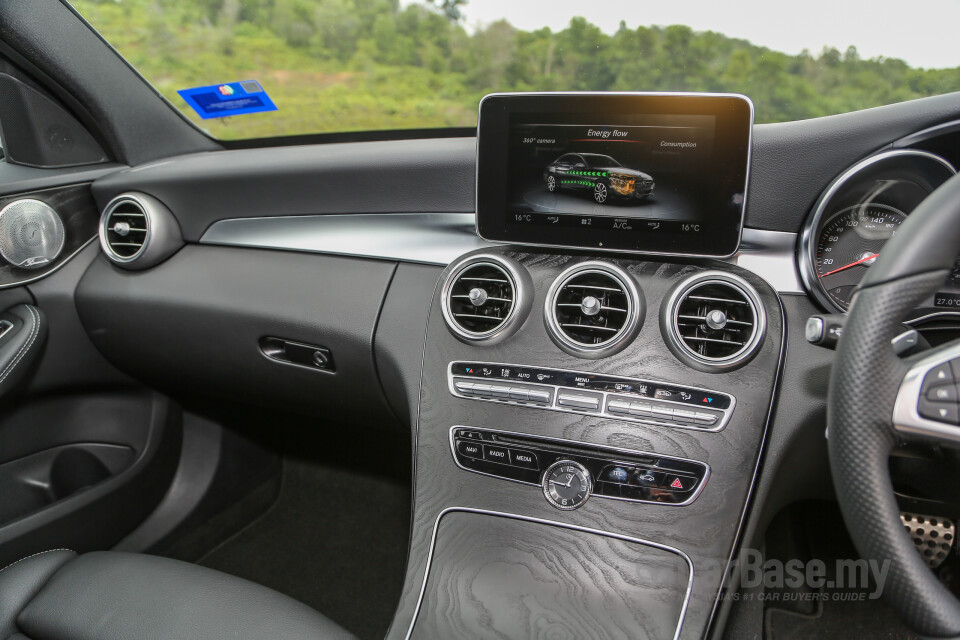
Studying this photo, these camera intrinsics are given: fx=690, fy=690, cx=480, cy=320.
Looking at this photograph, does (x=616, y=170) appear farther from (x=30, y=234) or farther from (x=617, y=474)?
(x=30, y=234)

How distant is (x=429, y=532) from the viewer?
1347 mm

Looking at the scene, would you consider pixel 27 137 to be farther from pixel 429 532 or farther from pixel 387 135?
pixel 429 532

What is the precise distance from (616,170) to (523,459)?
0.57 metres

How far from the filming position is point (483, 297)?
1348mm

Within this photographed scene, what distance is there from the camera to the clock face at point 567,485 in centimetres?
127

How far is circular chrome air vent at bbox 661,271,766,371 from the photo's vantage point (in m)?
1.20

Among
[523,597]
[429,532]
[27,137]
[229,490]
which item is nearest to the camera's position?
[523,597]

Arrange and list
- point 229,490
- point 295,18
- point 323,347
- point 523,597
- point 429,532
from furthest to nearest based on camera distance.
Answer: point 229,490 → point 295,18 → point 323,347 → point 429,532 → point 523,597

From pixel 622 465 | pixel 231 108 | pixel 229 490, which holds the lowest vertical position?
pixel 229 490


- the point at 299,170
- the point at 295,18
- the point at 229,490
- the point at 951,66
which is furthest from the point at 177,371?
the point at 951,66

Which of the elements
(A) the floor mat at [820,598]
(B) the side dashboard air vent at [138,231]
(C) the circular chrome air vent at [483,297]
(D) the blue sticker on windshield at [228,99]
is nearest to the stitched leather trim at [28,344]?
(B) the side dashboard air vent at [138,231]

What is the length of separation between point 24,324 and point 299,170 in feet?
2.69

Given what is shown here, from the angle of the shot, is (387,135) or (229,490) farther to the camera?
(229,490)

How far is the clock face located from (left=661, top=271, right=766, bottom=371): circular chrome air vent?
28 centimetres
